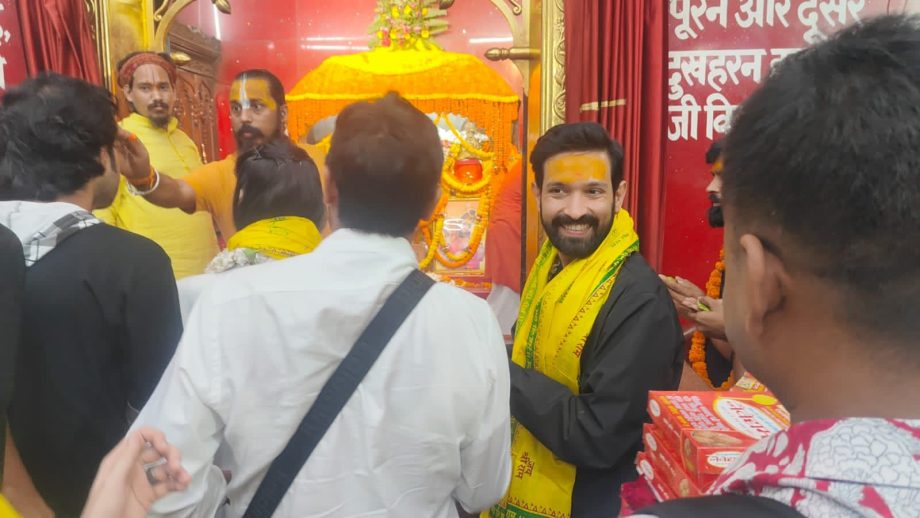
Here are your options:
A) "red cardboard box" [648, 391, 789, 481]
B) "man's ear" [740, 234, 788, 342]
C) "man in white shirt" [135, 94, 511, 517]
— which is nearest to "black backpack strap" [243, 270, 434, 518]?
"man in white shirt" [135, 94, 511, 517]

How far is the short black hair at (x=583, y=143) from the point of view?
1464 mm

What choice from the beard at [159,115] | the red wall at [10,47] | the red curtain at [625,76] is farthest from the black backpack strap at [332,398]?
the red wall at [10,47]

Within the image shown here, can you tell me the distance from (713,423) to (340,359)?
1.58 ft

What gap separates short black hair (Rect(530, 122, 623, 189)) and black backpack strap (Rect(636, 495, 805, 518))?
118 cm

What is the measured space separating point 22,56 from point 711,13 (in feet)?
8.19

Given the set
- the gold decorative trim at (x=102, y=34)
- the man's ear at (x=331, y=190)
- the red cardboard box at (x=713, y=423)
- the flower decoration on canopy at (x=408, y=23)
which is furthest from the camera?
the flower decoration on canopy at (x=408, y=23)

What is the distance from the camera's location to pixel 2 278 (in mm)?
831

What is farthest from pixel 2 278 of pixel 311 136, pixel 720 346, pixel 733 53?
pixel 733 53

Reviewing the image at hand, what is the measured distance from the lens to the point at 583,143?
1.46 metres

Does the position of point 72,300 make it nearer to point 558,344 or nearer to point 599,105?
point 558,344

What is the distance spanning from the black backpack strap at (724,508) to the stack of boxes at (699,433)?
29 centimetres

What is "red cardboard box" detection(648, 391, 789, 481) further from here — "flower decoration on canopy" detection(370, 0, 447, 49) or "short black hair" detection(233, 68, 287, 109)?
"flower decoration on canopy" detection(370, 0, 447, 49)

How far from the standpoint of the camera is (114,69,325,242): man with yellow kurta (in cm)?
225

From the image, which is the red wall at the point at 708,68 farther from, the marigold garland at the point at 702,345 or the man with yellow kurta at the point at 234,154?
the man with yellow kurta at the point at 234,154
